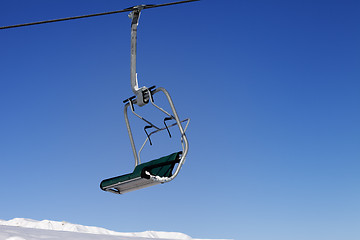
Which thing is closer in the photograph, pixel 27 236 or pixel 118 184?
pixel 118 184

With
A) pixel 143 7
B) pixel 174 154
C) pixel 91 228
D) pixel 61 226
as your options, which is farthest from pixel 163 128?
pixel 61 226

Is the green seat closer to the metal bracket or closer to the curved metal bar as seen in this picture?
the curved metal bar

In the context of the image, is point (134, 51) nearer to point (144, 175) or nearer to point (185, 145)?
point (185, 145)

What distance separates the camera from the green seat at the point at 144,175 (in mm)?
6184

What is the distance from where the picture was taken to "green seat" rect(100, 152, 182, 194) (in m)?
6.18

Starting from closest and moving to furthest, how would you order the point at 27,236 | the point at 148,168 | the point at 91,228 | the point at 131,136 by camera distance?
the point at 148,168 → the point at 131,136 → the point at 27,236 → the point at 91,228

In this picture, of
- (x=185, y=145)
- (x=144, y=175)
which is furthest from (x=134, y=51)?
(x=144, y=175)

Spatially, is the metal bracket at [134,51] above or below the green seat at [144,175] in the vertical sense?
above

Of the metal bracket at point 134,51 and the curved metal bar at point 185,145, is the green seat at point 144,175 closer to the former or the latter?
the curved metal bar at point 185,145

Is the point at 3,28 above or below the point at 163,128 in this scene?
above

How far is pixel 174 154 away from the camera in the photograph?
6.40m

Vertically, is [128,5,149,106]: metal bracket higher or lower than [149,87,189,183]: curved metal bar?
higher

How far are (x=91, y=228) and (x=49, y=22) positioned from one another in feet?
256

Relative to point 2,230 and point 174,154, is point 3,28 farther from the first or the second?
point 2,230
